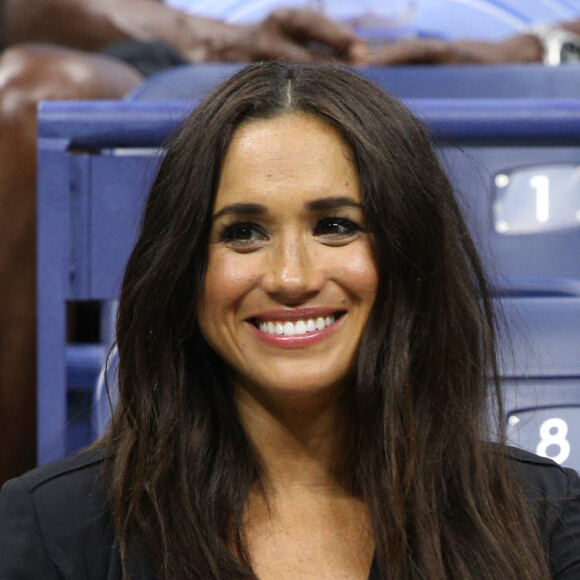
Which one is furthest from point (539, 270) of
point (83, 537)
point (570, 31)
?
point (570, 31)

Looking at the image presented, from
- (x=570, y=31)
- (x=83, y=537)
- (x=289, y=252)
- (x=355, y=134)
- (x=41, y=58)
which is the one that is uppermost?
(x=570, y=31)

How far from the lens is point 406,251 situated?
44.2 inches

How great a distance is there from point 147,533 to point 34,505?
0.13 meters

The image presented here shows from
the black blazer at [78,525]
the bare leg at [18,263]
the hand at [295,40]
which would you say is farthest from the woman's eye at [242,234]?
the hand at [295,40]

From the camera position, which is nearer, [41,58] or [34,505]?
[34,505]

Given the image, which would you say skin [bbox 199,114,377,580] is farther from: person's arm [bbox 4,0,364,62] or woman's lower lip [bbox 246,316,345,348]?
person's arm [bbox 4,0,364,62]

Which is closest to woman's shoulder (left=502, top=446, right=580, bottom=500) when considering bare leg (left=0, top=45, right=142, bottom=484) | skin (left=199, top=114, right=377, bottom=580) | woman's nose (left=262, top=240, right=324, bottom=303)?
skin (left=199, top=114, right=377, bottom=580)

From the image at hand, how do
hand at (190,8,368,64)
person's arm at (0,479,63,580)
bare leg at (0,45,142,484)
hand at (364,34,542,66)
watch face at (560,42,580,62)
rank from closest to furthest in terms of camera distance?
person's arm at (0,479,63,580)
bare leg at (0,45,142,484)
hand at (364,34,542,66)
hand at (190,8,368,64)
watch face at (560,42,580,62)

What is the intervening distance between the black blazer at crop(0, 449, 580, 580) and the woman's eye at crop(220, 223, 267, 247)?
0.29 m

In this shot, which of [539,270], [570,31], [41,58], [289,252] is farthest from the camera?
[570,31]

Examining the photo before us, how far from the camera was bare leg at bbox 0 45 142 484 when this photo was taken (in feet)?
6.79

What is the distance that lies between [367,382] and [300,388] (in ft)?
0.25

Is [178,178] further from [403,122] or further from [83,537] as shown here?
[83,537]

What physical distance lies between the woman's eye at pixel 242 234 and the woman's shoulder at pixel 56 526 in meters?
0.30
